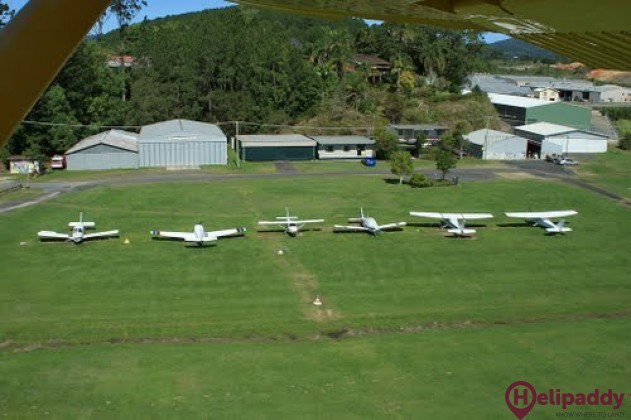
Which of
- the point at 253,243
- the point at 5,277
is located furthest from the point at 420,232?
the point at 5,277

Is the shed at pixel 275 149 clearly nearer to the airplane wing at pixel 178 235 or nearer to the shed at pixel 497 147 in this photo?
the shed at pixel 497 147

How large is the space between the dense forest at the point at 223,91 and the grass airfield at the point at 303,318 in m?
19.1

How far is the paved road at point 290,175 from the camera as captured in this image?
1446 inches

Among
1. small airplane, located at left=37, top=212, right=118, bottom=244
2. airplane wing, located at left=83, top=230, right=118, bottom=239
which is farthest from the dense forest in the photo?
airplane wing, located at left=83, top=230, right=118, bottom=239

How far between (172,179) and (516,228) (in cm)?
2114

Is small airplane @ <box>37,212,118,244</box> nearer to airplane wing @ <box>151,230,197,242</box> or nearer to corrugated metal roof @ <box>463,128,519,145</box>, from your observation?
airplane wing @ <box>151,230,197,242</box>

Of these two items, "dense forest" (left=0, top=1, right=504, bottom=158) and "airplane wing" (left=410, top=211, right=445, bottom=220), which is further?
"dense forest" (left=0, top=1, right=504, bottom=158)

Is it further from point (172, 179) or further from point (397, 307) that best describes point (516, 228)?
point (172, 179)

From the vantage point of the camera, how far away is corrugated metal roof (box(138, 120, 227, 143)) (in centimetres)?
4331

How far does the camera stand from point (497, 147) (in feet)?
159

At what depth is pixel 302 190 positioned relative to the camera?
36.6m

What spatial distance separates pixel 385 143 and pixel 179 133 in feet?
49.4

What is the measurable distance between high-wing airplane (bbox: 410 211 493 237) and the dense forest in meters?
24.9

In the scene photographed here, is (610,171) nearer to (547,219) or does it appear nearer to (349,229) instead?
(547,219)
